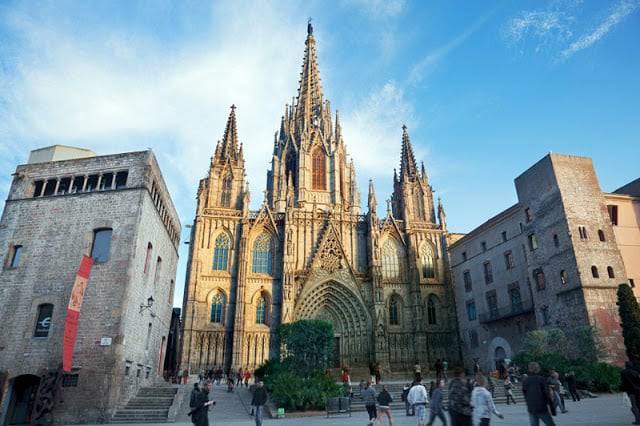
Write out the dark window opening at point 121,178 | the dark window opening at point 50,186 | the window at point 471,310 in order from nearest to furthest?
the dark window opening at point 121,178
the dark window opening at point 50,186
the window at point 471,310

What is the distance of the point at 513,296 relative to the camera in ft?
95.2

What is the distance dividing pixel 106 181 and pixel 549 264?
25.2 meters

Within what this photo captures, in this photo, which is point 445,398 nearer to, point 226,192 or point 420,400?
point 420,400

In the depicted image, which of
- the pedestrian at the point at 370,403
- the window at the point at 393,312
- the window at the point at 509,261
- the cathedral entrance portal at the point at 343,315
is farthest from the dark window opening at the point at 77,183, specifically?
the window at the point at 509,261

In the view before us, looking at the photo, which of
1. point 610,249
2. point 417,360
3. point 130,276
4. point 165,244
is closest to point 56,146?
point 165,244

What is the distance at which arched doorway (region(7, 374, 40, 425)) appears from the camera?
16.5 meters

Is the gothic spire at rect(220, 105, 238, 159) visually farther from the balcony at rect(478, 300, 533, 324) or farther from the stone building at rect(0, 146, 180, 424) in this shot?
the balcony at rect(478, 300, 533, 324)

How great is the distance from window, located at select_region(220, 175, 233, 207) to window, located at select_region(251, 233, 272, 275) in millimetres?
4692

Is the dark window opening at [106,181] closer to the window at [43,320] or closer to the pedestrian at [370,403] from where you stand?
the window at [43,320]

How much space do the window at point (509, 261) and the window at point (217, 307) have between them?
70.4ft

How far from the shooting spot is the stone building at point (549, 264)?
74.6 ft

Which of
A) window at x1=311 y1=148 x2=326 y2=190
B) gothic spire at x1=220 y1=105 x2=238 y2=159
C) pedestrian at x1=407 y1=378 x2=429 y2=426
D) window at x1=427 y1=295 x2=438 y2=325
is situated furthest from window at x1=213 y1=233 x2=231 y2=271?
pedestrian at x1=407 y1=378 x2=429 y2=426

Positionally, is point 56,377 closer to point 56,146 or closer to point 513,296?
point 56,146

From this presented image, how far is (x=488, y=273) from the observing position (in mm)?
32156
